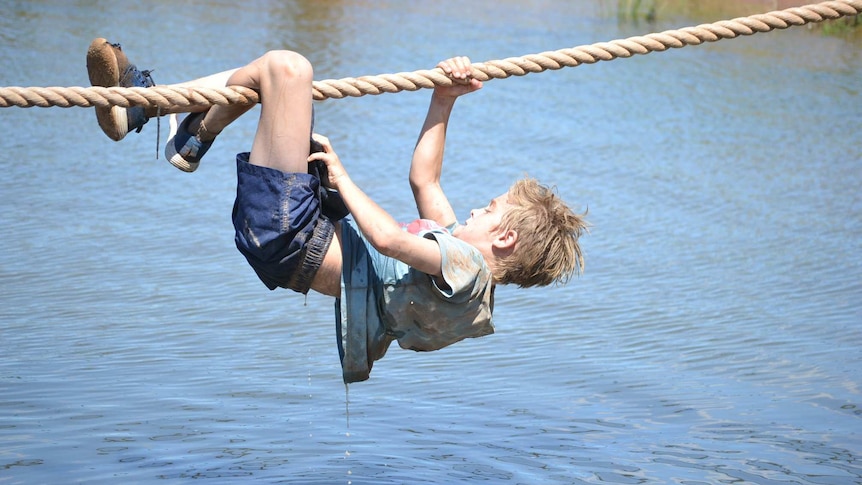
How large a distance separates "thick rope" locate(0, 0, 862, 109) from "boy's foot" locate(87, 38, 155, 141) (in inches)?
6.6

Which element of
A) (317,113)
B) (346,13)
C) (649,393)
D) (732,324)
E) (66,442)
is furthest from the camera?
(346,13)

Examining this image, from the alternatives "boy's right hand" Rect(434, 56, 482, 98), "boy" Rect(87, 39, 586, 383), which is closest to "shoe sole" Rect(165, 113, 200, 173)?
"boy" Rect(87, 39, 586, 383)

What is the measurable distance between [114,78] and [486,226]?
1385mm

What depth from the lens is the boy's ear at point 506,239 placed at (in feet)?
11.3

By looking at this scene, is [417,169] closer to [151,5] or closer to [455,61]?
[455,61]

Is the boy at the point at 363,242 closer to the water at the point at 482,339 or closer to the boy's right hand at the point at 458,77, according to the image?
the boy's right hand at the point at 458,77

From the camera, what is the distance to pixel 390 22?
16.6 meters

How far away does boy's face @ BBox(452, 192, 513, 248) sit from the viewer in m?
3.50

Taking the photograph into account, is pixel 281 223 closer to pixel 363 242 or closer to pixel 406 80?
pixel 363 242

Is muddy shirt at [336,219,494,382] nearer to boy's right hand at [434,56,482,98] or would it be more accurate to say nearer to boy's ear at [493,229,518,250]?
boy's ear at [493,229,518,250]

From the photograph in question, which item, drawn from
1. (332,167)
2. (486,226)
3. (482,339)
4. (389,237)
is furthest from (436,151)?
(482,339)

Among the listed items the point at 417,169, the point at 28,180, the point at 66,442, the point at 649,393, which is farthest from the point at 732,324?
the point at 28,180

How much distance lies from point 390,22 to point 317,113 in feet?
20.4

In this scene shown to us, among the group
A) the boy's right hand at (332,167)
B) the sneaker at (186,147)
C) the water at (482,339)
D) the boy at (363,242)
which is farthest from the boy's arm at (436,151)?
the water at (482,339)
